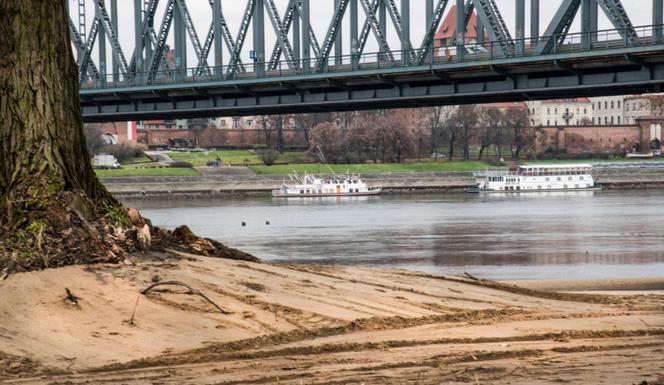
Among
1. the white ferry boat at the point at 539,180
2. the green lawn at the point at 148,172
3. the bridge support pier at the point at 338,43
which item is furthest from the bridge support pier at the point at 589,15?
the green lawn at the point at 148,172

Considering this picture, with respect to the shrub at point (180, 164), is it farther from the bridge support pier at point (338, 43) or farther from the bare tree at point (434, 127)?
the bridge support pier at point (338, 43)

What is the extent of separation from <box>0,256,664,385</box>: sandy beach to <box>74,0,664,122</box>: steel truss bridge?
2872cm

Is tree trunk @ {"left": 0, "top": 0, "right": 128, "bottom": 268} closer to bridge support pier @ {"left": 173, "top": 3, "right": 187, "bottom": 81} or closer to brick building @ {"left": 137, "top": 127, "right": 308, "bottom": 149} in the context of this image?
bridge support pier @ {"left": 173, "top": 3, "right": 187, "bottom": 81}

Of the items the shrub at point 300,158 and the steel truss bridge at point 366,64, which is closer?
the steel truss bridge at point 366,64

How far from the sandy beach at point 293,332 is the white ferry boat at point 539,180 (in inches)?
3671

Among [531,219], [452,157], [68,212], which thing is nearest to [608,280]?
[68,212]

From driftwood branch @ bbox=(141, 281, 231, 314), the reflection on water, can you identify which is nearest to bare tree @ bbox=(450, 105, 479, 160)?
the reflection on water

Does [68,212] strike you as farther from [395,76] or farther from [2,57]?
[395,76]

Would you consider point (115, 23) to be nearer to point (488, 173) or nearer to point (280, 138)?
point (488, 173)

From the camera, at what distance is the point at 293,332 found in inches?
538

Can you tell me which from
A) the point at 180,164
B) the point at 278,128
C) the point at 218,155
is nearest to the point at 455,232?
the point at 180,164

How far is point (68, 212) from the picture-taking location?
51.8ft

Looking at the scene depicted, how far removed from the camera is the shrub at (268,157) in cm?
12800

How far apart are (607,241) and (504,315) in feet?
96.5
